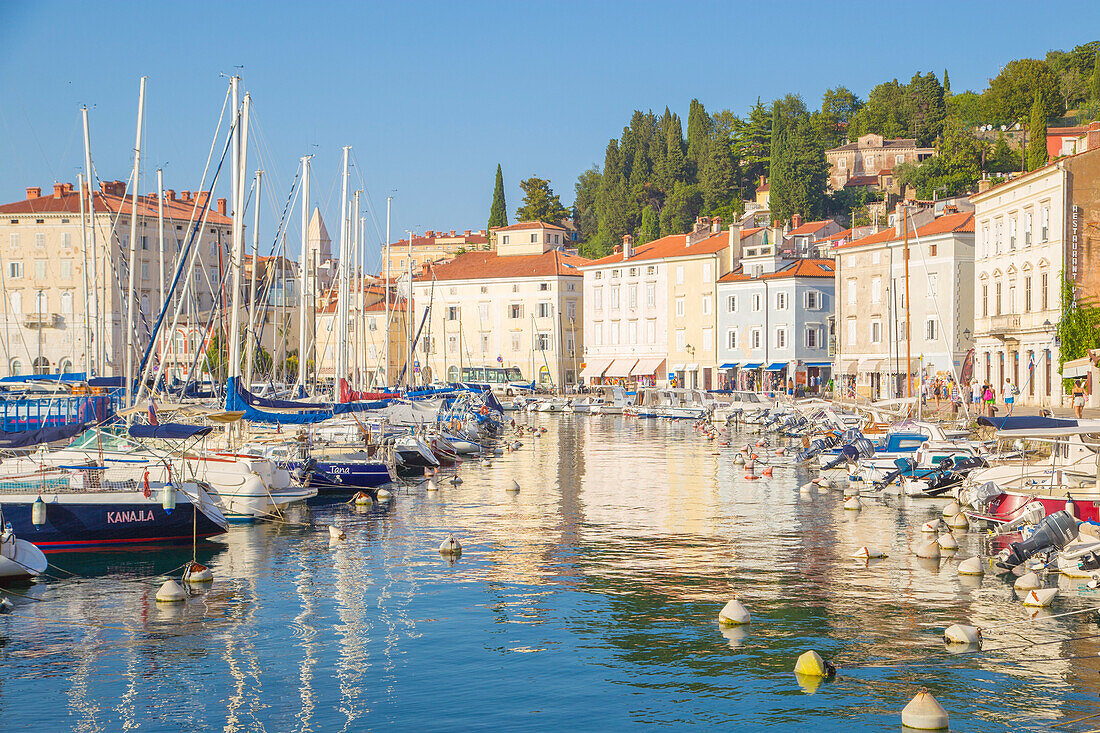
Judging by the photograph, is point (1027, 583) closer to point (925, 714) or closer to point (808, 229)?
point (925, 714)

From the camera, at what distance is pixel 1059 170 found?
5547 centimetres

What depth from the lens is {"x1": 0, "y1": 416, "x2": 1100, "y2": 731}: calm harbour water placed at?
51.9 feet

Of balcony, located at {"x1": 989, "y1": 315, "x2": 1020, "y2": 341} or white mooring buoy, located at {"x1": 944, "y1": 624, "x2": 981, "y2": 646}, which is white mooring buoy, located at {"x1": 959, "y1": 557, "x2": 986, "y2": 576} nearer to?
white mooring buoy, located at {"x1": 944, "y1": 624, "x2": 981, "y2": 646}

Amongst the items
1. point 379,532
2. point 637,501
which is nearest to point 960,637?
point 379,532

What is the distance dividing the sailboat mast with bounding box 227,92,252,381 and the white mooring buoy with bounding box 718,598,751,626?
18.5 metres

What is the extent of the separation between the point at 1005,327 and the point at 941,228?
54.6 ft

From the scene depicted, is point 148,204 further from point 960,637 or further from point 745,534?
point 960,637

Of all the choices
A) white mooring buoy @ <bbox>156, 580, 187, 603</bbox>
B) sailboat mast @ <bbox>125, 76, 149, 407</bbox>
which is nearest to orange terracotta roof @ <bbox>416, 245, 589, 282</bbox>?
sailboat mast @ <bbox>125, 76, 149, 407</bbox>

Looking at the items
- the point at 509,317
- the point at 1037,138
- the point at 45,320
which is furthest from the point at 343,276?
Result: the point at 1037,138

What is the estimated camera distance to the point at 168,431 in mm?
32062

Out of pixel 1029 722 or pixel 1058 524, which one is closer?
pixel 1029 722

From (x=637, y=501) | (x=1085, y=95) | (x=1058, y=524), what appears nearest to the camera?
(x=1058, y=524)

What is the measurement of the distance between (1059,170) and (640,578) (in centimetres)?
4071

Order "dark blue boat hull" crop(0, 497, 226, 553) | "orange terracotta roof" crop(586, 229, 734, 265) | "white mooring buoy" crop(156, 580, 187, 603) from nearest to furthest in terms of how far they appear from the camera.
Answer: "white mooring buoy" crop(156, 580, 187, 603) < "dark blue boat hull" crop(0, 497, 226, 553) < "orange terracotta roof" crop(586, 229, 734, 265)
